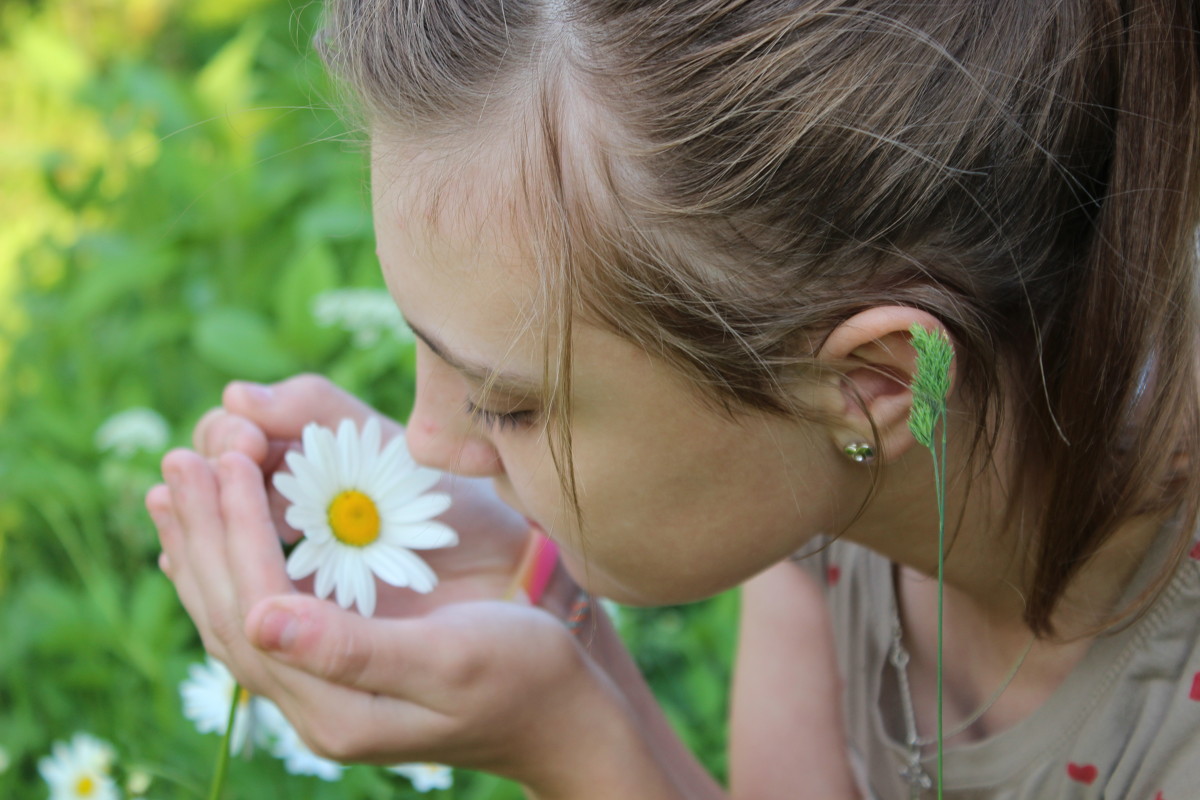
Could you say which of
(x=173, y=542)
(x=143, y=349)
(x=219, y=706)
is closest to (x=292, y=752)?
(x=219, y=706)

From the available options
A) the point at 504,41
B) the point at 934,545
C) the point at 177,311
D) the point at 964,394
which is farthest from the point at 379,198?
the point at 177,311

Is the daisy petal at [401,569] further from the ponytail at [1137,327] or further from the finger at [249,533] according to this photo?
the ponytail at [1137,327]

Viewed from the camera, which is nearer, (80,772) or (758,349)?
(758,349)

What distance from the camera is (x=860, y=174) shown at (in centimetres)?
74

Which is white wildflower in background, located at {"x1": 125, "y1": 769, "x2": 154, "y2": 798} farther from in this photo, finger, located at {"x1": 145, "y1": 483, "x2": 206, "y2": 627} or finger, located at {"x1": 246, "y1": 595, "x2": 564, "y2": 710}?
finger, located at {"x1": 246, "y1": 595, "x2": 564, "y2": 710}

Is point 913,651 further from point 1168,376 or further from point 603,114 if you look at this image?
point 603,114

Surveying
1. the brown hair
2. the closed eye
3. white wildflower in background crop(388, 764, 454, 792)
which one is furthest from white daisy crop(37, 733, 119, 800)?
the brown hair

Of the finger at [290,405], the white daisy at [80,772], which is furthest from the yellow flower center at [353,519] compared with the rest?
the white daisy at [80,772]

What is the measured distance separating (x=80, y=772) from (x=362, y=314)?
0.67 metres

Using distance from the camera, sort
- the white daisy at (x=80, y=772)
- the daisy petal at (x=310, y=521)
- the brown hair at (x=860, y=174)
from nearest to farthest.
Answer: the brown hair at (x=860, y=174)
the daisy petal at (x=310, y=521)
the white daisy at (x=80, y=772)

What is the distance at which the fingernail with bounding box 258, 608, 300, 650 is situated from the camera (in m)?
0.84

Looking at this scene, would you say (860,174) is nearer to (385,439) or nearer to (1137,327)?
(1137,327)

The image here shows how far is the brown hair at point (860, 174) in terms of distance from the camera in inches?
28.5

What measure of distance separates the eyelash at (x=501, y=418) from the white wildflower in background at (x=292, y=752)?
0.42 meters
